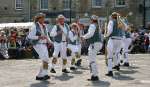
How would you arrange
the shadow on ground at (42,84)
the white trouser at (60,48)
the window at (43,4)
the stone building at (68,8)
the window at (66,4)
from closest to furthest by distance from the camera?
the shadow on ground at (42,84), the white trouser at (60,48), the stone building at (68,8), the window at (66,4), the window at (43,4)

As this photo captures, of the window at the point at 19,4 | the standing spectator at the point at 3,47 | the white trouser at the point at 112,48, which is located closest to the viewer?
the white trouser at the point at 112,48

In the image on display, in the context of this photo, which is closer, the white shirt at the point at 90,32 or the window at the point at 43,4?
the white shirt at the point at 90,32

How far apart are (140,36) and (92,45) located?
62.2 feet

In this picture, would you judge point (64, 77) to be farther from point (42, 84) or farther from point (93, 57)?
point (42, 84)

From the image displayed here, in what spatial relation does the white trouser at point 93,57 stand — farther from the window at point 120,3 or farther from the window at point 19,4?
the window at point 19,4

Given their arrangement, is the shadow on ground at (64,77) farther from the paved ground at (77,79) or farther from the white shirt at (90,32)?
the white shirt at (90,32)

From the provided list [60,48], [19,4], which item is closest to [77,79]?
[60,48]

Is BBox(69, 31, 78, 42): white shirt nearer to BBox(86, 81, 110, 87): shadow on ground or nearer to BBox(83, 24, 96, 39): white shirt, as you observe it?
BBox(83, 24, 96, 39): white shirt

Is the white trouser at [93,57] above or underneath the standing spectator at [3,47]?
above

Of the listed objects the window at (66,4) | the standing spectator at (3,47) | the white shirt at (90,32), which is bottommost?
the standing spectator at (3,47)

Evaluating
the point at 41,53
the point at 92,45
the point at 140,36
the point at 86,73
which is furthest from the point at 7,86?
the point at 140,36

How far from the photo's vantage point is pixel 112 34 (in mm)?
16016

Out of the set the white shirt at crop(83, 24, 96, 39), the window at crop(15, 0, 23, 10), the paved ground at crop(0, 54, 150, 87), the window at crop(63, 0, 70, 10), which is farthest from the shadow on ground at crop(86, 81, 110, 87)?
the window at crop(15, 0, 23, 10)

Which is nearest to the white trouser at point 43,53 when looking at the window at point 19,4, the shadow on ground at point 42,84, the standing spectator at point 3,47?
the shadow on ground at point 42,84
